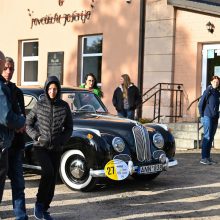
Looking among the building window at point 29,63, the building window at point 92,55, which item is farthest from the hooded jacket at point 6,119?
the building window at point 29,63

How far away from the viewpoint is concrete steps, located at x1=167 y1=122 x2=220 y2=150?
43.2 ft

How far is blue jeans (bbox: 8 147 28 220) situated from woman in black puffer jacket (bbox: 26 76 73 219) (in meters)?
0.28

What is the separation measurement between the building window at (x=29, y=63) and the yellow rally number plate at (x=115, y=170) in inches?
487

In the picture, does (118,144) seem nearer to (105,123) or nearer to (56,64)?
(105,123)

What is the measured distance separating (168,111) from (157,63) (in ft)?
4.85

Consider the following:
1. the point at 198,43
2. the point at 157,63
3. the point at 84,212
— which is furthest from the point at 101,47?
the point at 84,212

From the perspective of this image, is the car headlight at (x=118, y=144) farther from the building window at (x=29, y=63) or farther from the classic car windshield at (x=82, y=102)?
the building window at (x=29, y=63)

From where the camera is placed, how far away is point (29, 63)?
19.5 metres

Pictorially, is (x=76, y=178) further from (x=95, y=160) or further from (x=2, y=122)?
(x=2, y=122)

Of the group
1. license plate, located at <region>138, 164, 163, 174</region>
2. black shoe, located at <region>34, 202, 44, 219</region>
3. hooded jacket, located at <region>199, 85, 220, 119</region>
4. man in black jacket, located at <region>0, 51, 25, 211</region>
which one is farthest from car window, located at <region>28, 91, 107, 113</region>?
man in black jacket, located at <region>0, 51, 25, 211</region>

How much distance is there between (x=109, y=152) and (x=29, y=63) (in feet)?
41.6

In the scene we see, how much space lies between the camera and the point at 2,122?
4754 mm

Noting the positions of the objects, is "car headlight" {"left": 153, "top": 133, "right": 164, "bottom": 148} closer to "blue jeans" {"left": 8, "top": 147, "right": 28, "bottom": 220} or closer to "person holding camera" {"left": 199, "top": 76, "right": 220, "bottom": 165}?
"person holding camera" {"left": 199, "top": 76, "right": 220, "bottom": 165}

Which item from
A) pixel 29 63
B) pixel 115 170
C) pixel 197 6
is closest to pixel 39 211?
pixel 115 170
